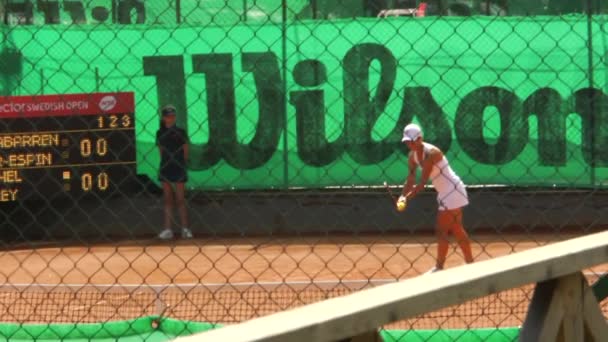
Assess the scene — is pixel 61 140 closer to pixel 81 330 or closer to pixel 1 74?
pixel 1 74

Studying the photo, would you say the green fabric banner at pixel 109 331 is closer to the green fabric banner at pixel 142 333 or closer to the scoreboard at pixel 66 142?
the green fabric banner at pixel 142 333

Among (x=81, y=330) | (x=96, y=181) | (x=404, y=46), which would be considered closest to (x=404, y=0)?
(x=404, y=46)

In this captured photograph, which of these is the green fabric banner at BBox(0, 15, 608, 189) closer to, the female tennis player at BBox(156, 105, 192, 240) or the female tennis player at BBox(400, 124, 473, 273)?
the female tennis player at BBox(156, 105, 192, 240)

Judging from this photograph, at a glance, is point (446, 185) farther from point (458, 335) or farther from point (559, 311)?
point (559, 311)

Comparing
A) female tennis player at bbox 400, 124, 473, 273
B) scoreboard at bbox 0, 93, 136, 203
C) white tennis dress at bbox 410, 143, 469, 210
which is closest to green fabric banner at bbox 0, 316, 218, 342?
female tennis player at bbox 400, 124, 473, 273

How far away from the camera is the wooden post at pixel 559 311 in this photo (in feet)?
9.65

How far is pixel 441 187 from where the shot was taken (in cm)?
1130

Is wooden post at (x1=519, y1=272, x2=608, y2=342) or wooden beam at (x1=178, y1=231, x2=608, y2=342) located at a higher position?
wooden beam at (x1=178, y1=231, x2=608, y2=342)

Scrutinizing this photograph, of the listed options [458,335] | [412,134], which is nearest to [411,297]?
[458,335]

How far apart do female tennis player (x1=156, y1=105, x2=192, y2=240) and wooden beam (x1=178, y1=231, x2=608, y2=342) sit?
29.3ft

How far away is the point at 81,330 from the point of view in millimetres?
7102

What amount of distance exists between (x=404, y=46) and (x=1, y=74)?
4282mm

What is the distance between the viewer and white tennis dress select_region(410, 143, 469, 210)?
1073 cm

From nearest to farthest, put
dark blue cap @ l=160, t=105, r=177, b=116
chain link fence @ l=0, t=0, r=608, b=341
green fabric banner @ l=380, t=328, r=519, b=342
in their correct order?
green fabric banner @ l=380, t=328, r=519, b=342 < dark blue cap @ l=160, t=105, r=177, b=116 < chain link fence @ l=0, t=0, r=608, b=341
